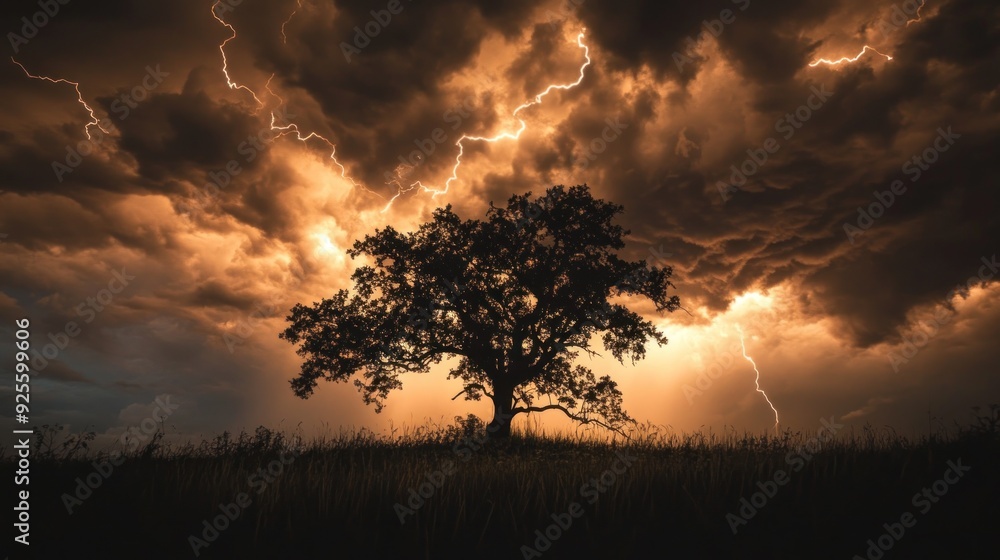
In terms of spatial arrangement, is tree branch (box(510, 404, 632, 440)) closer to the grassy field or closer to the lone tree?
the lone tree

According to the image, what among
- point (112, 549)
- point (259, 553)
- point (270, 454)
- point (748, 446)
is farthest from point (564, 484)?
point (270, 454)

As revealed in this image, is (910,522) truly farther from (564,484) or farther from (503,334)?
(503,334)

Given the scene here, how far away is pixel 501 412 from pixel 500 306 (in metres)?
3.86

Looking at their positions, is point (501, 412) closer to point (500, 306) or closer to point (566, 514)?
point (500, 306)

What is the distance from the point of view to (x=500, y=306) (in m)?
21.7

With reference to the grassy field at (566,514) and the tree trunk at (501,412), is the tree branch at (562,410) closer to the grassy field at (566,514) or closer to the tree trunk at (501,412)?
the tree trunk at (501,412)

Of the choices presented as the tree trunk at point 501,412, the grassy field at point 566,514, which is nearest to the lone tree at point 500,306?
the tree trunk at point 501,412

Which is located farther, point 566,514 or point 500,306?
point 500,306

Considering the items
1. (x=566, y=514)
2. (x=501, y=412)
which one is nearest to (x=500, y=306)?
(x=501, y=412)

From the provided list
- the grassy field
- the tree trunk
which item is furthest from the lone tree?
the grassy field

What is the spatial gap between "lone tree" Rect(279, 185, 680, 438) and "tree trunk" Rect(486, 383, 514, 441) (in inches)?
1.5

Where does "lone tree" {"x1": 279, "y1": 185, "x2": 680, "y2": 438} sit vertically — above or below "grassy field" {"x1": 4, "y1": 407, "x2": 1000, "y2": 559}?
above

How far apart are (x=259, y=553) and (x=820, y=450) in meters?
9.21

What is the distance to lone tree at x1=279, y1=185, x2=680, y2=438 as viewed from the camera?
2086 cm
